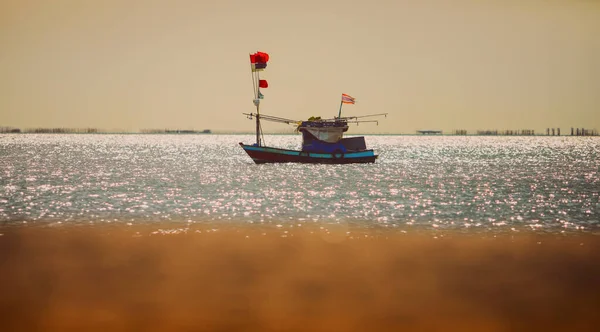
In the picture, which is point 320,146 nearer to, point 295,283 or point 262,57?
point 262,57

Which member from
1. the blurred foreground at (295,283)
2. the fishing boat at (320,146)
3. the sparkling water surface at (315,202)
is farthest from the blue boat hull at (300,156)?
the blurred foreground at (295,283)

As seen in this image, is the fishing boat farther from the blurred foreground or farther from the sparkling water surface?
the blurred foreground

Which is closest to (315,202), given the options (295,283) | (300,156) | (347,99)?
(295,283)

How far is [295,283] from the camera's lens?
53.7 feet

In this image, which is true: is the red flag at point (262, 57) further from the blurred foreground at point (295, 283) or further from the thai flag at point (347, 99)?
the blurred foreground at point (295, 283)

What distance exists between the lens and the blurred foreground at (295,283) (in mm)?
13078

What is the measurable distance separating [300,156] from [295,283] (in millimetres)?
64400

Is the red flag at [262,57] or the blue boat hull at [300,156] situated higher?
the red flag at [262,57]

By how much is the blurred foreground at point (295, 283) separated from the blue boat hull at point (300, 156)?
56.2m

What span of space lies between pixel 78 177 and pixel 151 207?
30040 millimetres

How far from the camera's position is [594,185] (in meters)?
54.6

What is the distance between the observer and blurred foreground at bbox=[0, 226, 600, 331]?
13078 mm

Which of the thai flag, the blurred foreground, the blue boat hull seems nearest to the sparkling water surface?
the blurred foreground

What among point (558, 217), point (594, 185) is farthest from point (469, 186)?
point (558, 217)
